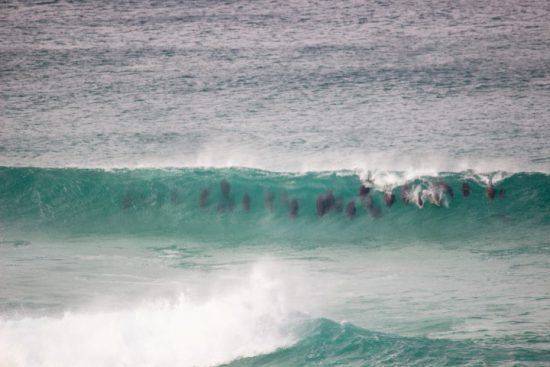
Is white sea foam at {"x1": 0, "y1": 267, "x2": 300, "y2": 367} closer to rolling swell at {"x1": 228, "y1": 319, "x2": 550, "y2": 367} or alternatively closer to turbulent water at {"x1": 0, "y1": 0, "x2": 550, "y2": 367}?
turbulent water at {"x1": 0, "y1": 0, "x2": 550, "y2": 367}

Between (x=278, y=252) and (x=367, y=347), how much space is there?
277 cm

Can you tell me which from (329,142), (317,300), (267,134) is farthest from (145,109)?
(317,300)

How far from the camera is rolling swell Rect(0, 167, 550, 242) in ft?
30.2

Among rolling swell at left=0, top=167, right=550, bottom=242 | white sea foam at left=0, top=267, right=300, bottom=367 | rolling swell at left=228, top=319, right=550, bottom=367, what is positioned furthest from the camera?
rolling swell at left=0, top=167, right=550, bottom=242

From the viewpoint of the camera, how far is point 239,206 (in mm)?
9789

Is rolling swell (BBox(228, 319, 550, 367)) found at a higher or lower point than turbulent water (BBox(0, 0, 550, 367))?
lower

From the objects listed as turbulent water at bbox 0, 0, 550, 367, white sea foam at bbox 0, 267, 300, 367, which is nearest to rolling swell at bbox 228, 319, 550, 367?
turbulent water at bbox 0, 0, 550, 367

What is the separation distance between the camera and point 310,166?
31.8 feet

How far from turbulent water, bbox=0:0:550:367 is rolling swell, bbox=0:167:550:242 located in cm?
2

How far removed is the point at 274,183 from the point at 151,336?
3500 mm

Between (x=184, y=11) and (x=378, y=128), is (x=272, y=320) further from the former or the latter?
(x=184, y=11)

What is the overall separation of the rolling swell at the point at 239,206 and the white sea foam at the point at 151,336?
2.56 metres

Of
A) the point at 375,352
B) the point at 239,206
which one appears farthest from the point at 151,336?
the point at 239,206

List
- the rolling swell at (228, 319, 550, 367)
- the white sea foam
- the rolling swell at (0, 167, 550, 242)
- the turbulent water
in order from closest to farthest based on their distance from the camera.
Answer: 1. the rolling swell at (228, 319, 550, 367)
2. the white sea foam
3. the turbulent water
4. the rolling swell at (0, 167, 550, 242)
